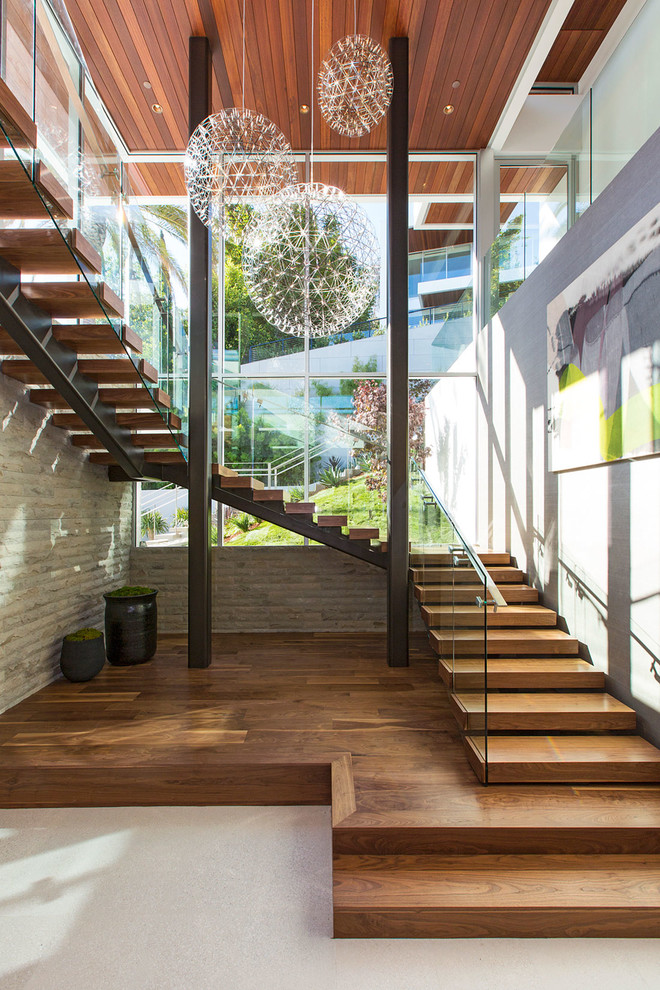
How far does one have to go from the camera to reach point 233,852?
3.07 meters

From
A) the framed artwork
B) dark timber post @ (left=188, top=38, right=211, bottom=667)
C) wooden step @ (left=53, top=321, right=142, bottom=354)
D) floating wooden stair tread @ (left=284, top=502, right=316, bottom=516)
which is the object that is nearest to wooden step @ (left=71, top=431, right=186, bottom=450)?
dark timber post @ (left=188, top=38, right=211, bottom=667)

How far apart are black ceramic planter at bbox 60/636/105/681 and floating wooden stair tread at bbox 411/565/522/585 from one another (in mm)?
3062

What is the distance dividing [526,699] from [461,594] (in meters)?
0.85

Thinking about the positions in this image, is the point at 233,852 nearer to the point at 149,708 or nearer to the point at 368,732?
the point at 368,732

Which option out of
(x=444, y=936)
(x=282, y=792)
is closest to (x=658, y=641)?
(x=444, y=936)

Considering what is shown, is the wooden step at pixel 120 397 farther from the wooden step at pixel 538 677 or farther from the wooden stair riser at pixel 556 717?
the wooden stair riser at pixel 556 717

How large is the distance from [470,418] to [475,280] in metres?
1.75

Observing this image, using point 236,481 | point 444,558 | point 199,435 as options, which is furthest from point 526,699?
point 199,435

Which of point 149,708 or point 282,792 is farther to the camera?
point 149,708

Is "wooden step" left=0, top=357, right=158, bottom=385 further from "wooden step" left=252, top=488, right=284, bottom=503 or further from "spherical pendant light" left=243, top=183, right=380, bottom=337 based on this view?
"wooden step" left=252, top=488, right=284, bottom=503

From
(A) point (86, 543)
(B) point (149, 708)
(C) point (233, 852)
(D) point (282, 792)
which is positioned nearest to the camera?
(C) point (233, 852)

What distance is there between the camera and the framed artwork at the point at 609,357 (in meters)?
3.34

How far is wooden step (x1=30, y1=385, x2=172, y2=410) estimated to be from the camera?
4711 millimetres

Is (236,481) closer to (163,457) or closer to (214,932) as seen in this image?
(163,457)
